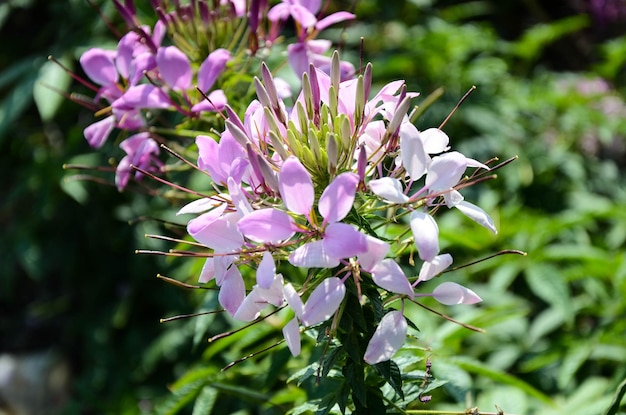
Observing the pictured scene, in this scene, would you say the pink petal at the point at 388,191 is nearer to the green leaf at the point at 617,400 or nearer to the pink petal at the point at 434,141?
the pink petal at the point at 434,141

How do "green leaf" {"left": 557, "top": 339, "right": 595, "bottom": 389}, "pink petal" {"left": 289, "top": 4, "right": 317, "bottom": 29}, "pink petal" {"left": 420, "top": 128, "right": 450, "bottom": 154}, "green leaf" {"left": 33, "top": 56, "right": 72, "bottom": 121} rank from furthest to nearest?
"green leaf" {"left": 33, "top": 56, "right": 72, "bottom": 121} < "green leaf" {"left": 557, "top": 339, "right": 595, "bottom": 389} < "pink petal" {"left": 289, "top": 4, "right": 317, "bottom": 29} < "pink petal" {"left": 420, "top": 128, "right": 450, "bottom": 154}

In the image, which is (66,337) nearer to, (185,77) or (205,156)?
(185,77)

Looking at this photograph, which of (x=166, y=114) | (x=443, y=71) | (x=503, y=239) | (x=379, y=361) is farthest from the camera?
(x=443, y=71)

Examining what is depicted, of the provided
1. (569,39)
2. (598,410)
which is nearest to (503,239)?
(598,410)

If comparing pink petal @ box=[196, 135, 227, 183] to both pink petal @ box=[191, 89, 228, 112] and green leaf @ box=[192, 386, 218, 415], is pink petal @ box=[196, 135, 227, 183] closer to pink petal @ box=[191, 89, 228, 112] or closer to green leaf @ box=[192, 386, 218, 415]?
pink petal @ box=[191, 89, 228, 112]

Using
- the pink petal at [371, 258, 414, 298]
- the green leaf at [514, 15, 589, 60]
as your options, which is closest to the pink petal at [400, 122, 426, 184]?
the pink petal at [371, 258, 414, 298]

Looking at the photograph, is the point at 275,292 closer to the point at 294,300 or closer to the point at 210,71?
the point at 294,300
